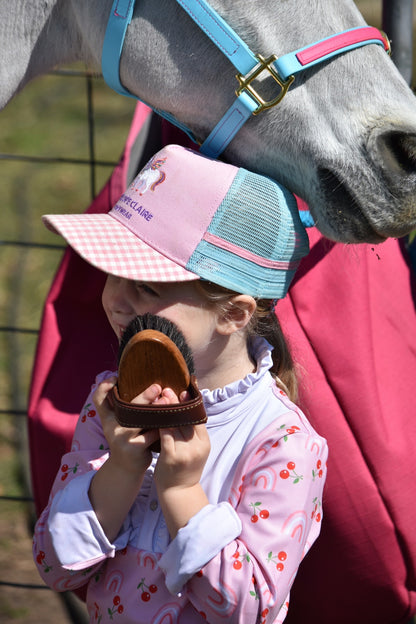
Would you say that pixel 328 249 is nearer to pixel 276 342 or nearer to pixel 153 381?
pixel 276 342

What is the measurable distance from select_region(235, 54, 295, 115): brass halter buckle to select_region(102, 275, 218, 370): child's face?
364 mm

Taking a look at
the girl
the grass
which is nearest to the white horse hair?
the girl

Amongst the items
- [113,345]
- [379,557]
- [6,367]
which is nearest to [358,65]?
[113,345]

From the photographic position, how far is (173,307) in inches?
51.8

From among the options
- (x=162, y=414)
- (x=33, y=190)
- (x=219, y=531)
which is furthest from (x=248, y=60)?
(x=33, y=190)

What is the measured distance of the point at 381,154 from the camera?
137 centimetres

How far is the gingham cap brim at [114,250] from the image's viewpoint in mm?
1267

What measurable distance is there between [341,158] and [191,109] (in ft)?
1.02

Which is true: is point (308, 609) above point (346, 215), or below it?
below

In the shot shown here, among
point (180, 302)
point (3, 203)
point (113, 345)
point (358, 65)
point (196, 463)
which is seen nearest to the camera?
point (196, 463)

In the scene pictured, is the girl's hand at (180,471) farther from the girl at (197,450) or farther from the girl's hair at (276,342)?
the girl's hair at (276,342)

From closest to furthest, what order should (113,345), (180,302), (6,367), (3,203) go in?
(180,302) < (113,345) < (6,367) < (3,203)

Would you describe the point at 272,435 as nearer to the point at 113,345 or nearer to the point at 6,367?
the point at 113,345

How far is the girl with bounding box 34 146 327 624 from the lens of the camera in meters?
1.18
